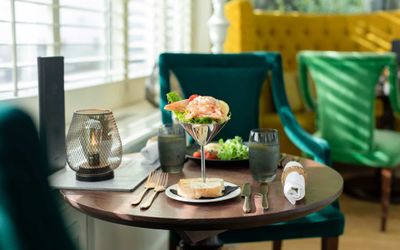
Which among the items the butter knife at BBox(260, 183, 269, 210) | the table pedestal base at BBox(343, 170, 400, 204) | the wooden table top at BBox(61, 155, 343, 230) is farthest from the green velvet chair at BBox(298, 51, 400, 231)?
the butter knife at BBox(260, 183, 269, 210)

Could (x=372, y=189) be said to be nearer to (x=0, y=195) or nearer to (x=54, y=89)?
(x=54, y=89)

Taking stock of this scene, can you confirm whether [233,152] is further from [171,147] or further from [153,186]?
[153,186]

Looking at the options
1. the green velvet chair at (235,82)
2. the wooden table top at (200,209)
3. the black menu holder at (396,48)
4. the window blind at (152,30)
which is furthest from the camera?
the black menu holder at (396,48)

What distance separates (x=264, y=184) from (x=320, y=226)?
1.62 ft

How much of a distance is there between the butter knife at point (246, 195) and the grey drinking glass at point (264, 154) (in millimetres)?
81

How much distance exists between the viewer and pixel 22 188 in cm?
54

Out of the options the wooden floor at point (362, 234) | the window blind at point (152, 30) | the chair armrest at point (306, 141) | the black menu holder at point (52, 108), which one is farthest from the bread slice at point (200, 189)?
the window blind at point (152, 30)

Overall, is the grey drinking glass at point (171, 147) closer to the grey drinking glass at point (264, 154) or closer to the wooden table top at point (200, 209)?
the wooden table top at point (200, 209)

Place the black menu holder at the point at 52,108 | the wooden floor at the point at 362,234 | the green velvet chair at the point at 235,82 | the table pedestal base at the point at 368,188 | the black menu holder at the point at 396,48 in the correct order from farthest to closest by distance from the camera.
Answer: the black menu holder at the point at 396,48 → the table pedestal base at the point at 368,188 → the wooden floor at the point at 362,234 → the green velvet chair at the point at 235,82 → the black menu holder at the point at 52,108

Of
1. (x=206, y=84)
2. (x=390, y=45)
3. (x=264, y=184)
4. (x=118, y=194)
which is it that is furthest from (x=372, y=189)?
(x=118, y=194)

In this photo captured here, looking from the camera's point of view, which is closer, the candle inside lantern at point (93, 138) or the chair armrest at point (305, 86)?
the candle inside lantern at point (93, 138)

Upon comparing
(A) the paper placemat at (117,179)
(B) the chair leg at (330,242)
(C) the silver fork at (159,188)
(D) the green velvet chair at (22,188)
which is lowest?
(B) the chair leg at (330,242)

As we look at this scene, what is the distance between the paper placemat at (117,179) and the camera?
1.31m

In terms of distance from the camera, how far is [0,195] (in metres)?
0.53
